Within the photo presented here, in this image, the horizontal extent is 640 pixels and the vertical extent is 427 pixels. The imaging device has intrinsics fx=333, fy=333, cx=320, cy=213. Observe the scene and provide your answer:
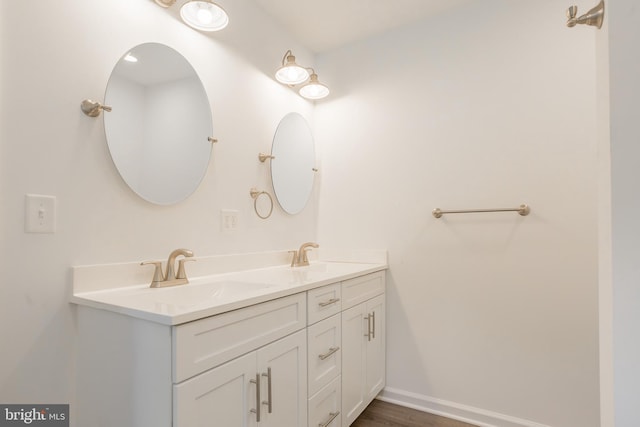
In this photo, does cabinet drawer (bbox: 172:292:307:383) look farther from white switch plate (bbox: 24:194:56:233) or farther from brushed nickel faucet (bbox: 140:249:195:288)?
white switch plate (bbox: 24:194:56:233)

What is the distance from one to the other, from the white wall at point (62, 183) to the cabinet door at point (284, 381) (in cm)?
64

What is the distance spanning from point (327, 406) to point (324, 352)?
252 millimetres

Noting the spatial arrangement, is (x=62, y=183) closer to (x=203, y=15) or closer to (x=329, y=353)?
(x=203, y=15)

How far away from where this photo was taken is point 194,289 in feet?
4.60

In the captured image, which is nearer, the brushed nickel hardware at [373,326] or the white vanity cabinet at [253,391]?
the white vanity cabinet at [253,391]

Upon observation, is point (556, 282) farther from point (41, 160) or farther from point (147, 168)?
point (41, 160)

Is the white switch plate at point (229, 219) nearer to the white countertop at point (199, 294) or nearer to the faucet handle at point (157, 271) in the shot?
the white countertop at point (199, 294)

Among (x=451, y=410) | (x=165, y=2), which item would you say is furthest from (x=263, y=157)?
(x=451, y=410)

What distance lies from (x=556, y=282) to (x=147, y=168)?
2021mm

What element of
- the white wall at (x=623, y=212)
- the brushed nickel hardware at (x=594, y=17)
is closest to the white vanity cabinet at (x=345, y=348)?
the white wall at (x=623, y=212)

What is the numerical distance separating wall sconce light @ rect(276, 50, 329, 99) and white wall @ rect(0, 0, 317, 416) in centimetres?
48

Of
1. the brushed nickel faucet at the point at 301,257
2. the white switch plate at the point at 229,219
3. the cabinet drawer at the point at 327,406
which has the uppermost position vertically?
the white switch plate at the point at 229,219

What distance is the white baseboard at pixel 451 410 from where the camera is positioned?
1785mm

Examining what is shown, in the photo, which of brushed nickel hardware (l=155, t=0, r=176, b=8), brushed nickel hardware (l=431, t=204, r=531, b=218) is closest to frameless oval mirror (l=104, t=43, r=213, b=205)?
brushed nickel hardware (l=155, t=0, r=176, b=8)
